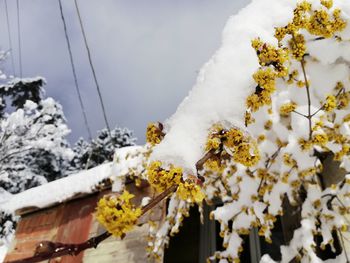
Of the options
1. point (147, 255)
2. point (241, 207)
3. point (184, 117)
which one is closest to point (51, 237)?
point (147, 255)

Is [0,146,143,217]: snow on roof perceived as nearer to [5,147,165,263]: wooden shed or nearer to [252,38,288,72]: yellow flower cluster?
[5,147,165,263]: wooden shed

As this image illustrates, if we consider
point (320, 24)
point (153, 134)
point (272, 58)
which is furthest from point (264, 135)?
point (153, 134)

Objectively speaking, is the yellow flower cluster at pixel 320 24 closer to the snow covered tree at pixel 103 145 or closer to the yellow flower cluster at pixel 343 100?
the yellow flower cluster at pixel 343 100

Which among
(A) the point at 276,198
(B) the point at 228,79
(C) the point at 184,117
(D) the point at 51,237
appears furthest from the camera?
(D) the point at 51,237

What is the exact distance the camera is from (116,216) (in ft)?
3.28

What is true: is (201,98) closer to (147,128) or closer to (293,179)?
(147,128)

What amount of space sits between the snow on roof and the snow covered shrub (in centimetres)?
66

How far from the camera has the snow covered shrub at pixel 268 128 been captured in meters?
1.25

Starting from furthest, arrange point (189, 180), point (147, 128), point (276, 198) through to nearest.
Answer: point (276, 198) → point (147, 128) → point (189, 180)

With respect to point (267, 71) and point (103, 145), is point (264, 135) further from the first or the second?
point (103, 145)

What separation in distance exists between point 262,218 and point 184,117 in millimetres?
1890

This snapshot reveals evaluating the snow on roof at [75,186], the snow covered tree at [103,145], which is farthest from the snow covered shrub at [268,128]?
the snow covered tree at [103,145]

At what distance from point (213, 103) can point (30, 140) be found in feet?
25.8

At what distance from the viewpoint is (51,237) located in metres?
3.74
